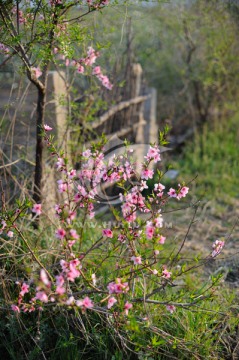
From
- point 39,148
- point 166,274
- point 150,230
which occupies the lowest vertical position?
point 166,274

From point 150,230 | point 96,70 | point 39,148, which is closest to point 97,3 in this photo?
point 96,70

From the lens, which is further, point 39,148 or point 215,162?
point 215,162

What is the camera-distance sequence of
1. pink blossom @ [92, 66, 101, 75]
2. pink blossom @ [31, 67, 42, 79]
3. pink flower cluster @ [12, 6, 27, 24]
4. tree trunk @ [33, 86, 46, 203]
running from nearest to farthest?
pink flower cluster @ [12, 6, 27, 24] → pink blossom @ [31, 67, 42, 79] → tree trunk @ [33, 86, 46, 203] → pink blossom @ [92, 66, 101, 75]

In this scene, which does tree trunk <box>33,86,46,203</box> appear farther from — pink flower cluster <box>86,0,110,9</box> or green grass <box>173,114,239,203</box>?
green grass <box>173,114,239,203</box>

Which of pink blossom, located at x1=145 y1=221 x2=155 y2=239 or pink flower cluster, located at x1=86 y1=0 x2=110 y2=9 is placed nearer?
pink blossom, located at x1=145 y1=221 x2=155 y2=239

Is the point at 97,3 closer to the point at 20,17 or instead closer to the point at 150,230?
the point at 20,17

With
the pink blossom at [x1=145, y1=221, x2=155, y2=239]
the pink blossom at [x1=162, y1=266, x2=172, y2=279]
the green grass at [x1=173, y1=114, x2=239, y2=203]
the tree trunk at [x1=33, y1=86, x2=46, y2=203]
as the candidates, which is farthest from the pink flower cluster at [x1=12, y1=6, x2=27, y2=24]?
the green grass at [x1=173, y1=114, x2=239, y2=203]

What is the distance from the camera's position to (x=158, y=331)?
98.3 inches

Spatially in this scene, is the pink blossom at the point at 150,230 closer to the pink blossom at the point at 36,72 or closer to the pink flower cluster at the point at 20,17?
the pink blossom at the point at 36,72

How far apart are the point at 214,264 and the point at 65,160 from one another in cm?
190

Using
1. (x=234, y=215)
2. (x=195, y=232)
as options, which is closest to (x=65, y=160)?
(x=195, y=232)

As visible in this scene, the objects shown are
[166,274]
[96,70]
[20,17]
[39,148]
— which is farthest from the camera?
[96,70]

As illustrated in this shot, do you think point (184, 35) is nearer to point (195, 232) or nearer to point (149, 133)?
point (149, 133)

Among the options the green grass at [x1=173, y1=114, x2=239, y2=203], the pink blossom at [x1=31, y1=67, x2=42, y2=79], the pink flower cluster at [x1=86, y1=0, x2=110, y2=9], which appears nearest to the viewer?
the pink flower cluster at [x1=86, y1=0, x2=110, y2=9]
